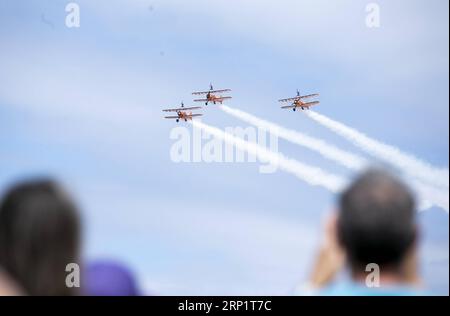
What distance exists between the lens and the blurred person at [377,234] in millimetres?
5184

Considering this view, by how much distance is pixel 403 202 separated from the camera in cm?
521

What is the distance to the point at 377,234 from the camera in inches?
205

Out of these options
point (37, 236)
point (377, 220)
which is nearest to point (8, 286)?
point (37, 236)

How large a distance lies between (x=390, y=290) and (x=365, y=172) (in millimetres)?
997

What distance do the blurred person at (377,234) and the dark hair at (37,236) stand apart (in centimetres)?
211

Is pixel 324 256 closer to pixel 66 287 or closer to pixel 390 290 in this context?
pixel 390 290

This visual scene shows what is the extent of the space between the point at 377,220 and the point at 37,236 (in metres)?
2.53

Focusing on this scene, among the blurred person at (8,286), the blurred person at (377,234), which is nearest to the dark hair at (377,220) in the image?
the blurred person at (377,234)

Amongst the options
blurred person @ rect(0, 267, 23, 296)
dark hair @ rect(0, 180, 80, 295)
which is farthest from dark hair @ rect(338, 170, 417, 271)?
blurred person @ rect(0, 267, 23, 296)

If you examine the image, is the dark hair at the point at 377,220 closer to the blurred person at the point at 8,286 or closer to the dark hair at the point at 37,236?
the dark hair at the point at 37,236

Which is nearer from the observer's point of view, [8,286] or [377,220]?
[8,286]

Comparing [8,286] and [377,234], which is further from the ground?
[377,234]

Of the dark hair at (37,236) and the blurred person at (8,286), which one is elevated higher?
the dark hair at (37,236)

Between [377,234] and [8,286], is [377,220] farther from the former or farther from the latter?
[8,286]
